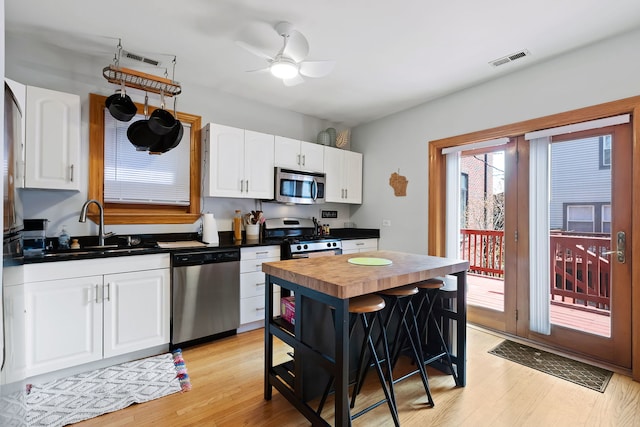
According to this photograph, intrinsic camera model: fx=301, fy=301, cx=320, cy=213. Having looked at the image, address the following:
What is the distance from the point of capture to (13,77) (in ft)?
8.16

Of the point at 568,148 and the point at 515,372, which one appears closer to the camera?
the point at 515,372

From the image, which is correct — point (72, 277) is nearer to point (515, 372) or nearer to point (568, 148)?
point (515, 372)

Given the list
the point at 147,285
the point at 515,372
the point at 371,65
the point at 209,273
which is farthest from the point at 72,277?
the point at 515,372

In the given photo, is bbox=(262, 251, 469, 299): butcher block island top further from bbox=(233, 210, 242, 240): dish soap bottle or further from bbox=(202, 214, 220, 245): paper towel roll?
bbox=(233, 210, 242, 240): dish soap bottle

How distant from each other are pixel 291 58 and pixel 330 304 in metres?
1.82

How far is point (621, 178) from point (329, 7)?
263cm

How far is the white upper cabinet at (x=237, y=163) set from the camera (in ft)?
10.5

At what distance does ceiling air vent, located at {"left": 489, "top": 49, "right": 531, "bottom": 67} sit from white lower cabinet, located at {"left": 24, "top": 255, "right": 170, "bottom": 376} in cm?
A: 349

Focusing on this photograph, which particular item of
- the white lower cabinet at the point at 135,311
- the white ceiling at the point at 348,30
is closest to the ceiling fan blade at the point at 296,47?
the white ceiling at the point at 348,30

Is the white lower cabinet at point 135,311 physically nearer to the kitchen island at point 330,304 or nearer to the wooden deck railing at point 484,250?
the kitchen island at point 330,304

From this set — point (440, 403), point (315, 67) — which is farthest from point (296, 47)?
point (440, 403)

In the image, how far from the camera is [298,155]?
3869 mm

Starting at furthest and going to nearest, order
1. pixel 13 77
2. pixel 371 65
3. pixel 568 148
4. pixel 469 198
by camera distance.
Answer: pixel 469 198 → pixel 371 65 → pixel 568 148 → pixel 13 77

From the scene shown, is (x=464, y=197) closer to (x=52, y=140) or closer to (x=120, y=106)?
(x=120, y=106)
